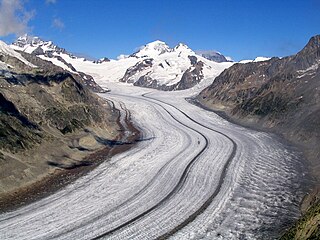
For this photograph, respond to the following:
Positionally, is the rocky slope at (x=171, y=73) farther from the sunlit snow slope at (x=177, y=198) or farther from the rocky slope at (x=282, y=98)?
the sunlit snow slope at (x=177, y=198)

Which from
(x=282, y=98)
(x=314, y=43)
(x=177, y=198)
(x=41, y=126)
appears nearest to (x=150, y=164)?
(x=177, y=198)

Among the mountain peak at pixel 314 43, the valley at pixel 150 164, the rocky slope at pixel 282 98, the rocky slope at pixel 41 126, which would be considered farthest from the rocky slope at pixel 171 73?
the rocky slope at pixel 41 126

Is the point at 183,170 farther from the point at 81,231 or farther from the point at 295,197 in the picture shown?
the point at 81,231

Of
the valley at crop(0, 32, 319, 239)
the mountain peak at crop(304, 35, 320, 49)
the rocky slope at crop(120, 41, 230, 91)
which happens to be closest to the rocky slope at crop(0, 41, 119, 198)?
the valley at crop(0, 32, 319, 239)

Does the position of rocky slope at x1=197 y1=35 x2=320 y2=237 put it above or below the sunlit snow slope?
above

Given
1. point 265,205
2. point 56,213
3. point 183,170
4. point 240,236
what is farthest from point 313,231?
point 183,170

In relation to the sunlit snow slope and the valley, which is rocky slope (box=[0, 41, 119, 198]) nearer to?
the valley
